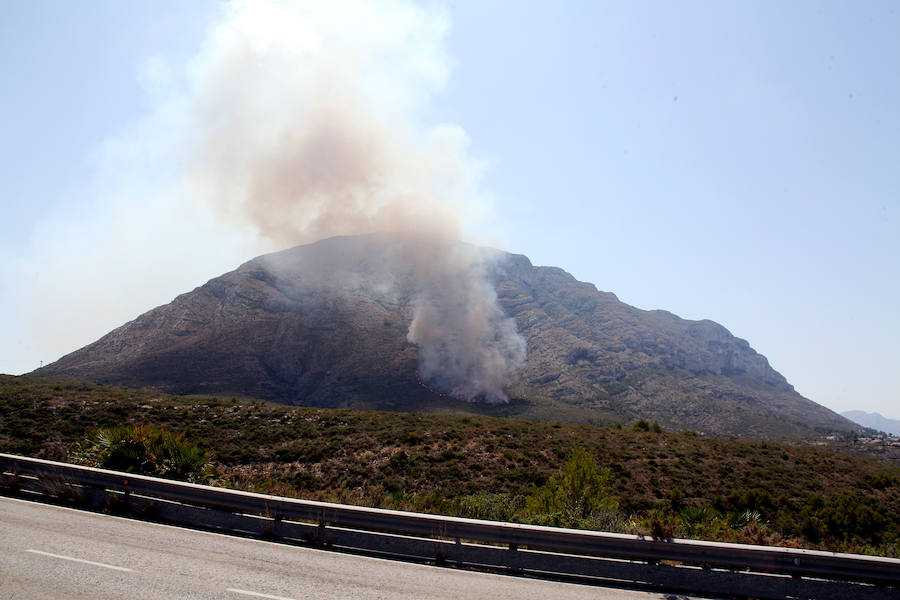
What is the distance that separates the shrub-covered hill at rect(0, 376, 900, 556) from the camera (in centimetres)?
2028

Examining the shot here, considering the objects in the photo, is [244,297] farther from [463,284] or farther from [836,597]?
[836,597]

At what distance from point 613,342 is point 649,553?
547 feet

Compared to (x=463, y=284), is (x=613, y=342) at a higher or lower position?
lower

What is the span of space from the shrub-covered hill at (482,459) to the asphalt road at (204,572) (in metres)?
5.42

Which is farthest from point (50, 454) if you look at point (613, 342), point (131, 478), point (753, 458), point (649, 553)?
point (613, 342)

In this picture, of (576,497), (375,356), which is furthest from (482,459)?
(375,356)

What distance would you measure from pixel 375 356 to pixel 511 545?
112 meters

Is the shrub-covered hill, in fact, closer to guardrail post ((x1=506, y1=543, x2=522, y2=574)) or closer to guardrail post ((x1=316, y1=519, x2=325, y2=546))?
Answer: guardrail post ((x1=316, y1=519, x2=325, y2=546))

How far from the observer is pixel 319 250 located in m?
182

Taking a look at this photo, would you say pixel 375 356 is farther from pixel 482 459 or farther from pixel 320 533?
pixel 320 533

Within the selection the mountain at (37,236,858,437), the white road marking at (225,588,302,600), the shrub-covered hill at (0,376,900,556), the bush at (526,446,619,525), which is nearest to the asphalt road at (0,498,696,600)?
the white road marking at (225,588,302,600)

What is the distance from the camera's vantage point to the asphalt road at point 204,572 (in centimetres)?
605

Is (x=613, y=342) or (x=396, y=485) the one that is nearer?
(x=396, y=485)

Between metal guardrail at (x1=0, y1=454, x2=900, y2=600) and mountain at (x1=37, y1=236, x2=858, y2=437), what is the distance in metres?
77.6
